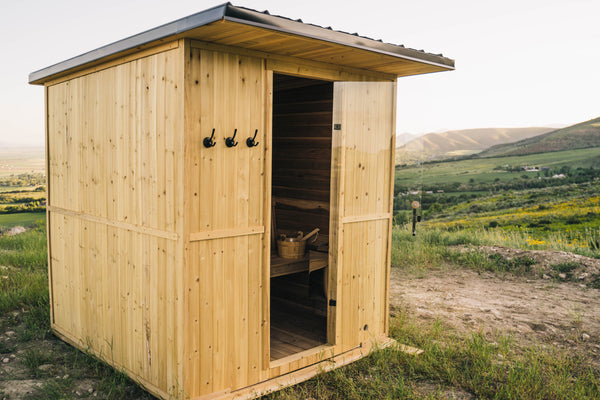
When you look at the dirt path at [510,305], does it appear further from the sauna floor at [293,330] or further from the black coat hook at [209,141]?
the black coat hook at [209,141]

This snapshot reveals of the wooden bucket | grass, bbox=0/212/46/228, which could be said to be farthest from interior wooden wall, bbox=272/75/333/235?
grass, bbox=0/212/46/228

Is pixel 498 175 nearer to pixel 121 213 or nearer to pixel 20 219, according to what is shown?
pixel 20 219

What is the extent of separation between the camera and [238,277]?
350 centimetres

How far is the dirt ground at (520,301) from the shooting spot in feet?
17.8

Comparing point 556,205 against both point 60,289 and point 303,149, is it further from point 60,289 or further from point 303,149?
point 60,289

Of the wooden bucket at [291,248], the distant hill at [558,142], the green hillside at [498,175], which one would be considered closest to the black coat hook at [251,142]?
the wooden bucket at [291,248]

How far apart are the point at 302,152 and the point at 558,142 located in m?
28.5

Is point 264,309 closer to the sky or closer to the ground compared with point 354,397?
closer to the sky

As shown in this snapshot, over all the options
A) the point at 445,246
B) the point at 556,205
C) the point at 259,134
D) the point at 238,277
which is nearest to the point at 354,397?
the point at 238,277

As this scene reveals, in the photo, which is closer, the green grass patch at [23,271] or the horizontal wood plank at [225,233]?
the horizontal wood plank at [225,233]

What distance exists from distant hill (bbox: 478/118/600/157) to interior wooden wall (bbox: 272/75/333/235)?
2446 cm

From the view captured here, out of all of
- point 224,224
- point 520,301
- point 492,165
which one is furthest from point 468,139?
point 224,224

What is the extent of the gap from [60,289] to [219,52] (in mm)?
2995

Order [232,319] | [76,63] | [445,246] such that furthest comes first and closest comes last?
[445,246], [76,63], [232,319]
